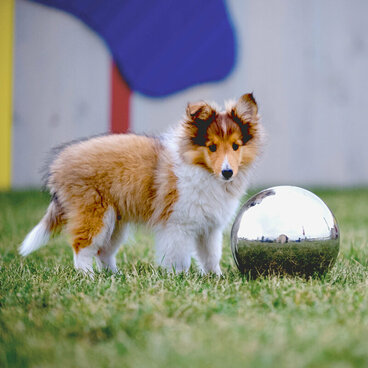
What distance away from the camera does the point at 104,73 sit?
898 cm

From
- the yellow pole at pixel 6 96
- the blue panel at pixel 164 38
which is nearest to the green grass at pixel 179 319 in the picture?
the yellow pole at pixel 6 96

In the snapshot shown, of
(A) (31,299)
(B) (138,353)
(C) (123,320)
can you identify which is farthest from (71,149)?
(B) (138,353)

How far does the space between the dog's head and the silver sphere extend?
34 centimetres

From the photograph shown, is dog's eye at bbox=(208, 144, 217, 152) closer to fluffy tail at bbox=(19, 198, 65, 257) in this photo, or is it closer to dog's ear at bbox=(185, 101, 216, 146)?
dog's ear at bbox=(185, 101, 216, 146)

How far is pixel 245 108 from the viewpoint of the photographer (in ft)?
12.1

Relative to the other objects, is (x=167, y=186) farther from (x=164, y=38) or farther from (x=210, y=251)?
(x=164, y=38)

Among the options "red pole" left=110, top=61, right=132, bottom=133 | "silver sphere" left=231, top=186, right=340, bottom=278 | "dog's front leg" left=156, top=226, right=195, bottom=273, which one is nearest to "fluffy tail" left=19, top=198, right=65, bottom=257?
"dog's front leg" left=156, top=226, right=195, bottom=273

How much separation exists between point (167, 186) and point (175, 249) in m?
0.42

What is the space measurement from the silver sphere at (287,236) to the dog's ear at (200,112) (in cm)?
65

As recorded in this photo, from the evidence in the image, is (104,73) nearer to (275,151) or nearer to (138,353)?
(275,151)

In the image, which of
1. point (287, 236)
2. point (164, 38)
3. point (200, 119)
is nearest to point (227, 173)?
point (200, 119)

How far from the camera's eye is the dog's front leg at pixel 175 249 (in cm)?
368

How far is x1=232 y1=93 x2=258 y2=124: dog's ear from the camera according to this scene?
3671mm

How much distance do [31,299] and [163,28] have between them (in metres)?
6.85
